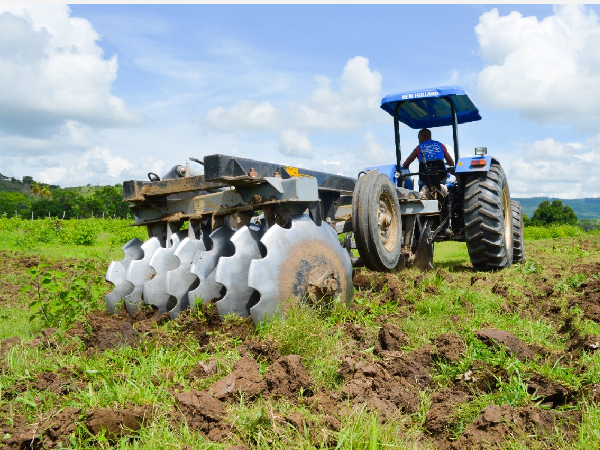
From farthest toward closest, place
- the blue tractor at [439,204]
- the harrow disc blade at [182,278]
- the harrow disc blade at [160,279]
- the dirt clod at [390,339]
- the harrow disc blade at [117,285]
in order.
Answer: the blue tractor at [439,204] → the harrow disc blade at [117,285] → the harrow disc blade at [160,279] → the harrow disc blade at [182,278] → the dirt clod at [390,339]

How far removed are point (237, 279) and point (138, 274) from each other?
1.23 metres

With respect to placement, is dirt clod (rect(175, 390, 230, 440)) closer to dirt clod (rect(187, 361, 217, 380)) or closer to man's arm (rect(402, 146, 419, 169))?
dirt clod (rect(187, 361, 217, 380))

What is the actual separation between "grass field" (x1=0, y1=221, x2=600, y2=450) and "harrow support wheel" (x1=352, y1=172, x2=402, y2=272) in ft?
2.17

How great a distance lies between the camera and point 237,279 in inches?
151

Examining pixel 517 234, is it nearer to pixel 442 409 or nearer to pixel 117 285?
pixel 117 285

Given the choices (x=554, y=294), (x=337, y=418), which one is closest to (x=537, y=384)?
(x=337, y=418)

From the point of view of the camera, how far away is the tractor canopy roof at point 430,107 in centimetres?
722

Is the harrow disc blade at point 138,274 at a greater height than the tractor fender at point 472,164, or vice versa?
the tractor fender at point 472,164

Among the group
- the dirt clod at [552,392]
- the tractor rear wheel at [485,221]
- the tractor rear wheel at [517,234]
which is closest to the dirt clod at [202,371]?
the dirt clod at [552,392]

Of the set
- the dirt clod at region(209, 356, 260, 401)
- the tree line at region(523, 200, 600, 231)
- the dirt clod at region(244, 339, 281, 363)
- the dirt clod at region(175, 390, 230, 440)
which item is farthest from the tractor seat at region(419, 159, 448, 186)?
the tree line at region(523, 200, 600, 231)

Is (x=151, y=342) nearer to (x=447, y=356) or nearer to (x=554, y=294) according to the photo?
(x=447, y=356)

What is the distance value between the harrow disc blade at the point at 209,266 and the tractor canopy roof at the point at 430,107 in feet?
13.4

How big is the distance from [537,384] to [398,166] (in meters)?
5.58

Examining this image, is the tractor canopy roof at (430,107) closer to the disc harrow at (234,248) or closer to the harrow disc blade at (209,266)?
the disc harrow at (234,248)
